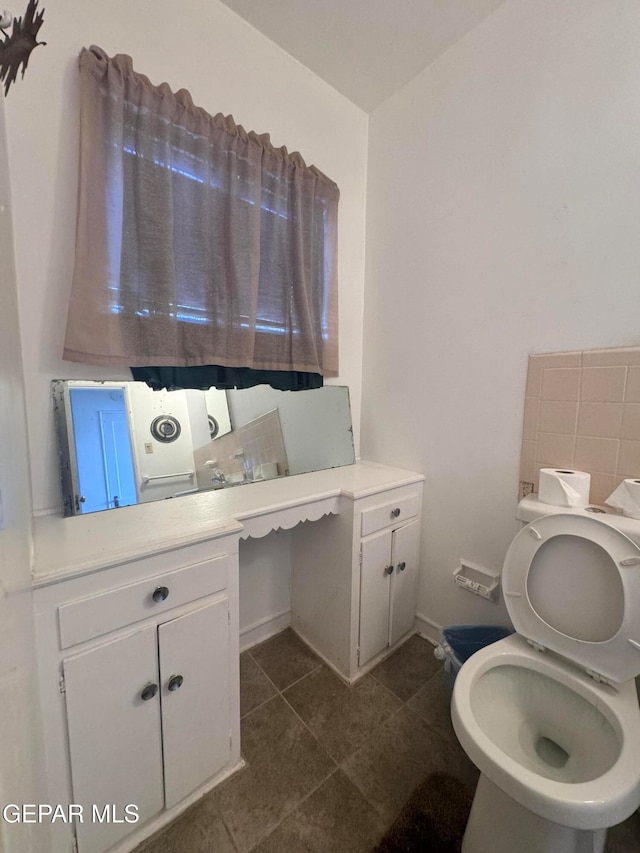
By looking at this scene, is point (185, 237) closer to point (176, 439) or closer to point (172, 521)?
point (176, 439)

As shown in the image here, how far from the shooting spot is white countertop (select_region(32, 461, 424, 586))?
82 cm

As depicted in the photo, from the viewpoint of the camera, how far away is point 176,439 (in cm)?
132

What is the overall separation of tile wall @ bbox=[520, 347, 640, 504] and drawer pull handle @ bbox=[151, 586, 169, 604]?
4.29 feet

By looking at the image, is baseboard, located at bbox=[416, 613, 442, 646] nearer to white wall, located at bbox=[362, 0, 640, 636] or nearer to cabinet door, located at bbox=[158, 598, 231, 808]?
white wall, located at bbox=[362, 0, 640, 636]

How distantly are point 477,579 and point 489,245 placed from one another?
1.42 m

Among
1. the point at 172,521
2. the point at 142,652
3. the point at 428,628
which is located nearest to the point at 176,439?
the point at 172,521

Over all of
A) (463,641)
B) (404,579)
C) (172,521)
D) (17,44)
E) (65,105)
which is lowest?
(463,641)

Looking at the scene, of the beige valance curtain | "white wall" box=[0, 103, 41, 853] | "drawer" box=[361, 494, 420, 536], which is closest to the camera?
"white wall" box=[0, 103, 41, 853]

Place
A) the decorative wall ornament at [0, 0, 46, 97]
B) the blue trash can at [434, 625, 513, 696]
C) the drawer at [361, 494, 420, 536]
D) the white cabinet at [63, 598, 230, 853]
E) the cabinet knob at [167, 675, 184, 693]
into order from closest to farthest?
the decorative wall ornament at [0, 0, 46, 97]
the white cabinet at [63, 598, 230, 853]
the cabinet knob at [167, 675, 184, 693]
the blue trash can at [434, 625, 513, 696]
the drawer at [361, 494, 420, 536]

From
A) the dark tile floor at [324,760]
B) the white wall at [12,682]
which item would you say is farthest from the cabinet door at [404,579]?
the white wall at [12,682]

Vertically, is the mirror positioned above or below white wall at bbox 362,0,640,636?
below

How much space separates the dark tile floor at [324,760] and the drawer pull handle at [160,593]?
27.7 inches

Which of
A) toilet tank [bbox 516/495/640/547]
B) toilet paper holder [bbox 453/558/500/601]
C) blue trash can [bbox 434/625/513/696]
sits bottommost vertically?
blue trash can [bbox 434/625/513/696]

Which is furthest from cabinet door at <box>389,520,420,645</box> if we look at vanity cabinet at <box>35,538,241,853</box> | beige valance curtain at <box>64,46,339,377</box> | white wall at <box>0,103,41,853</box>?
white wall at <box>0,103,41,853</box>
